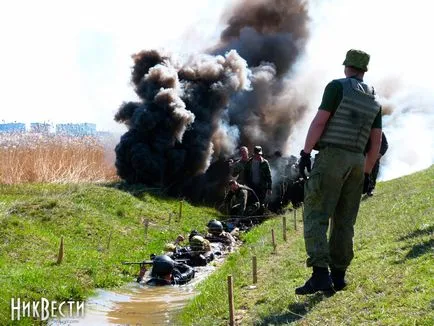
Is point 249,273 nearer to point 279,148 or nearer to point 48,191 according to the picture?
point 48,191

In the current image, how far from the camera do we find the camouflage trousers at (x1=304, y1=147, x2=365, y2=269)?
655cm

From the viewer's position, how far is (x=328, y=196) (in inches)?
260

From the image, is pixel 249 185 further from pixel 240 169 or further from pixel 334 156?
pixel 334 156

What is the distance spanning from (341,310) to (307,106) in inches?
1354

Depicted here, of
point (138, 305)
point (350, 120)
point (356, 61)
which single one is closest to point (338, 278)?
point (350, 120)

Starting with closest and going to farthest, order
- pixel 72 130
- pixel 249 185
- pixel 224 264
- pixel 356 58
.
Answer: pixel 356 58, pixel 224 264, pixel 249 185, pixel 72 130

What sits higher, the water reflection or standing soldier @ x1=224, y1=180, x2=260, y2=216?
standing soldier @ x1=224, y1=180, x2=260, y2=216

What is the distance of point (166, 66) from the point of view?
34.1m

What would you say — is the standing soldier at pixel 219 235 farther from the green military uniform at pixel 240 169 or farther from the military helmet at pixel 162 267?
the military helmet at pixel 162 267

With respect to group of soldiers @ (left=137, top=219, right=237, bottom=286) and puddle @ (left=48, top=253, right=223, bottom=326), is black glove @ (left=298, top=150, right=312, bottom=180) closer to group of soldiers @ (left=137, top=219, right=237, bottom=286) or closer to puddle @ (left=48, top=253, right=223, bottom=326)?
puddle @ (left=48, top=253, right=223, bottom=326)

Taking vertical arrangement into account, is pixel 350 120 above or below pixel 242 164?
below

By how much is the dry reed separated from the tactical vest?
71.7 feet

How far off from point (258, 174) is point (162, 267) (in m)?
6.16

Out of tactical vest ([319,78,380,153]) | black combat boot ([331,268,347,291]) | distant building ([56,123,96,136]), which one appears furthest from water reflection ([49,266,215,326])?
distant building ([56,123,96,136])
